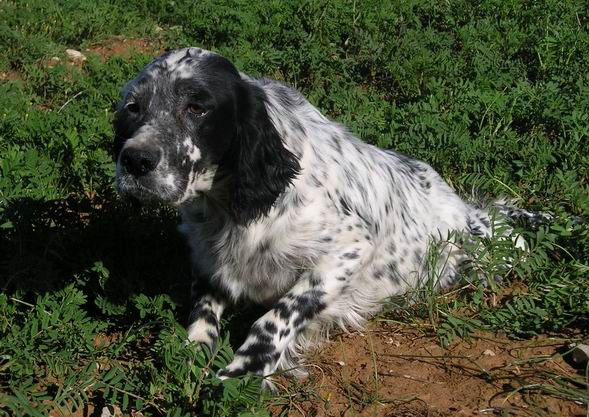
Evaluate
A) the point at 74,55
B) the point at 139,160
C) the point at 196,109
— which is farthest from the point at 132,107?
the point at 74,55

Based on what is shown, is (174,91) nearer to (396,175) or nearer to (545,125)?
(396,175)

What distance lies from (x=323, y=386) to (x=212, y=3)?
4.41m

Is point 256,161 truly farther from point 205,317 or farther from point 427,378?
point 427,378

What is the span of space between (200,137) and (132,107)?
33 centimetres

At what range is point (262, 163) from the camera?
3.42 meters

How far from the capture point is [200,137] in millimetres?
3291

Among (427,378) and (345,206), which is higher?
(345,206)

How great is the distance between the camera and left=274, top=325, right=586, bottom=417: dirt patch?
3.12 metres

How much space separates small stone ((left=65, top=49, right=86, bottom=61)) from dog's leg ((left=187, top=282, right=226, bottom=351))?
346 cm

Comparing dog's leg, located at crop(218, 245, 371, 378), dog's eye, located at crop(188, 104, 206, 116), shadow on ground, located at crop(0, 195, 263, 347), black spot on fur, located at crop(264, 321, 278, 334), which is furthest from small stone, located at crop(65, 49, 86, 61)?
black spot on fur, located at crop(264, 321, 278, 334)

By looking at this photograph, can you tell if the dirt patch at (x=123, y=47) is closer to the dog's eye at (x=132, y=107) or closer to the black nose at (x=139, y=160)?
the dog's eye at (x=132, y=107)

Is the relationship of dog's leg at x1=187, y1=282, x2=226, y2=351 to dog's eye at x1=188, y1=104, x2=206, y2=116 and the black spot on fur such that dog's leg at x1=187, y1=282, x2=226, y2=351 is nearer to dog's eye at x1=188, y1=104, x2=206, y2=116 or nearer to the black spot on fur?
the black spot on fur

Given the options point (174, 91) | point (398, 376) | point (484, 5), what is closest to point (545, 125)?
point (484, 5)

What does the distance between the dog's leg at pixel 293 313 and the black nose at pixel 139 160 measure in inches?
35.7
